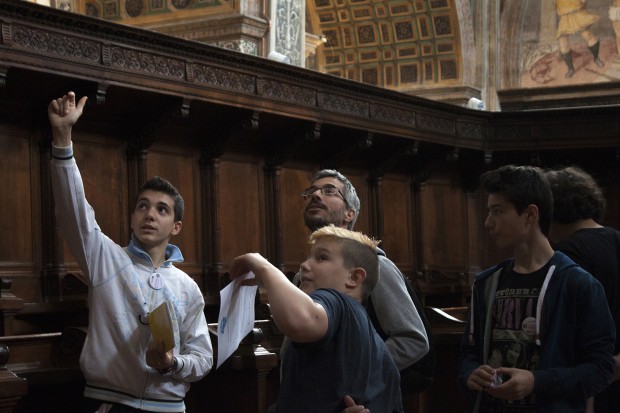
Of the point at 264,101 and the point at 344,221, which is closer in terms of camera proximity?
the point at 344,221

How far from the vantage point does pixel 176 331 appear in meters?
3.58

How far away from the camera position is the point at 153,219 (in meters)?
3.67

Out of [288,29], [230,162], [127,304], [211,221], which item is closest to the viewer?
[127,304]

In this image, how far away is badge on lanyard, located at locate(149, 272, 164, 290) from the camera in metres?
3.56

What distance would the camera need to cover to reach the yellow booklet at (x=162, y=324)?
3.09 meters

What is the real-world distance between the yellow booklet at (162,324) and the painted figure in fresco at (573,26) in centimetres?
1762

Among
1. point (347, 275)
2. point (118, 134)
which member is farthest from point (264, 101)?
point (347, 275)

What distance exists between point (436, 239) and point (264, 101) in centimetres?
480

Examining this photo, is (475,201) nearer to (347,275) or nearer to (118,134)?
(118,134)

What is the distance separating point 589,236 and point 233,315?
1.44 meters

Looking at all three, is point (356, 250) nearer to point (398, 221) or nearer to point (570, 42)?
point (398, 221)

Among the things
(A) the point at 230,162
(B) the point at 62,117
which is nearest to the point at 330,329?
(B) the point at 62,117

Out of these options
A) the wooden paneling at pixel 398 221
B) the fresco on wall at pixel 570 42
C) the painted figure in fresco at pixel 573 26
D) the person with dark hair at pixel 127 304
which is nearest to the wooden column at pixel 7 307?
the person with dark hair at pixel 127 304

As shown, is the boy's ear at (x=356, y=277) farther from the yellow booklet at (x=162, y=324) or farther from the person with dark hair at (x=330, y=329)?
the yellow booklet at (x=162, y=324)
